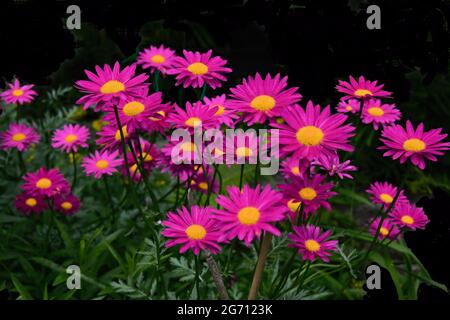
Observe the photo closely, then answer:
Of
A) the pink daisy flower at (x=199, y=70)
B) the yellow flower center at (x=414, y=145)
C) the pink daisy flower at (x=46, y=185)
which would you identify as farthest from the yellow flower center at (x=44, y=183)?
the yellow flower center at (x=414, y=145)

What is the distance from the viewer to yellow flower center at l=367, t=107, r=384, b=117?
111 cm

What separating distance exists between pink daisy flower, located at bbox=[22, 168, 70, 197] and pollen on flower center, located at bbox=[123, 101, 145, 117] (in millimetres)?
632

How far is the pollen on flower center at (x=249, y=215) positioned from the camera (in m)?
0.69

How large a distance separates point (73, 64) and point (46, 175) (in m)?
1.49

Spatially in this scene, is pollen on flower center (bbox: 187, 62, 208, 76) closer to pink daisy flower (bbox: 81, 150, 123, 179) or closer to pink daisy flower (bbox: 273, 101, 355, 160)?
pink daisy flower (bbox: 273, 101, 355, 160)

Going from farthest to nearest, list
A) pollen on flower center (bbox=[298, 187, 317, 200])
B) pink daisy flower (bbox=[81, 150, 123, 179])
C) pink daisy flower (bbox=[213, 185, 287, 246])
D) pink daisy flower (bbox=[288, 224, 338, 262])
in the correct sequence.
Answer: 1. pink daisy flower (bbox=[81, 150, 123, 179])
2. pink daisy flower (bbox=[288, 224, 338, 262])
3. pollen on flower center (bbox=[298, 187, 317, 200])
4. pink daisy flower (bbox=[213, 185, 287, 246])

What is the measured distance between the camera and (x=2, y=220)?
1.50 metres

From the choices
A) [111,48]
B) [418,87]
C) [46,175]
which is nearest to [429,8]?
[46,175]

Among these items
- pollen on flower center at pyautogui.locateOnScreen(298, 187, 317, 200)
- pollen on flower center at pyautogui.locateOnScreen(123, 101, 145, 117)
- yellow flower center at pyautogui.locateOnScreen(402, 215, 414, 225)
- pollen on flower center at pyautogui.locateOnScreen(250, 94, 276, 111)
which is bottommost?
yellow flower center at pyautogui.locateOnScreen(402, 215, 414, 225)

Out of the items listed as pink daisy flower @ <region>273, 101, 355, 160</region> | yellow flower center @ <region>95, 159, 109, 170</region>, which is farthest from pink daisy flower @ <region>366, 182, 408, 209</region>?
yellow flower center @ <region>95, 159, 109, 170</region>

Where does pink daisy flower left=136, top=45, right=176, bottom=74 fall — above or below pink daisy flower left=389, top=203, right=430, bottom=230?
above

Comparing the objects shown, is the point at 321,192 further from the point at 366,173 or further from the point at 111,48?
the point at 111,48

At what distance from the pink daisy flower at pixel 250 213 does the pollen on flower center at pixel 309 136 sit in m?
0.08

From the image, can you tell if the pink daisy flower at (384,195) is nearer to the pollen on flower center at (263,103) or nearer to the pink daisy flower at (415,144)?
the pink daisy flower at (415,144)
